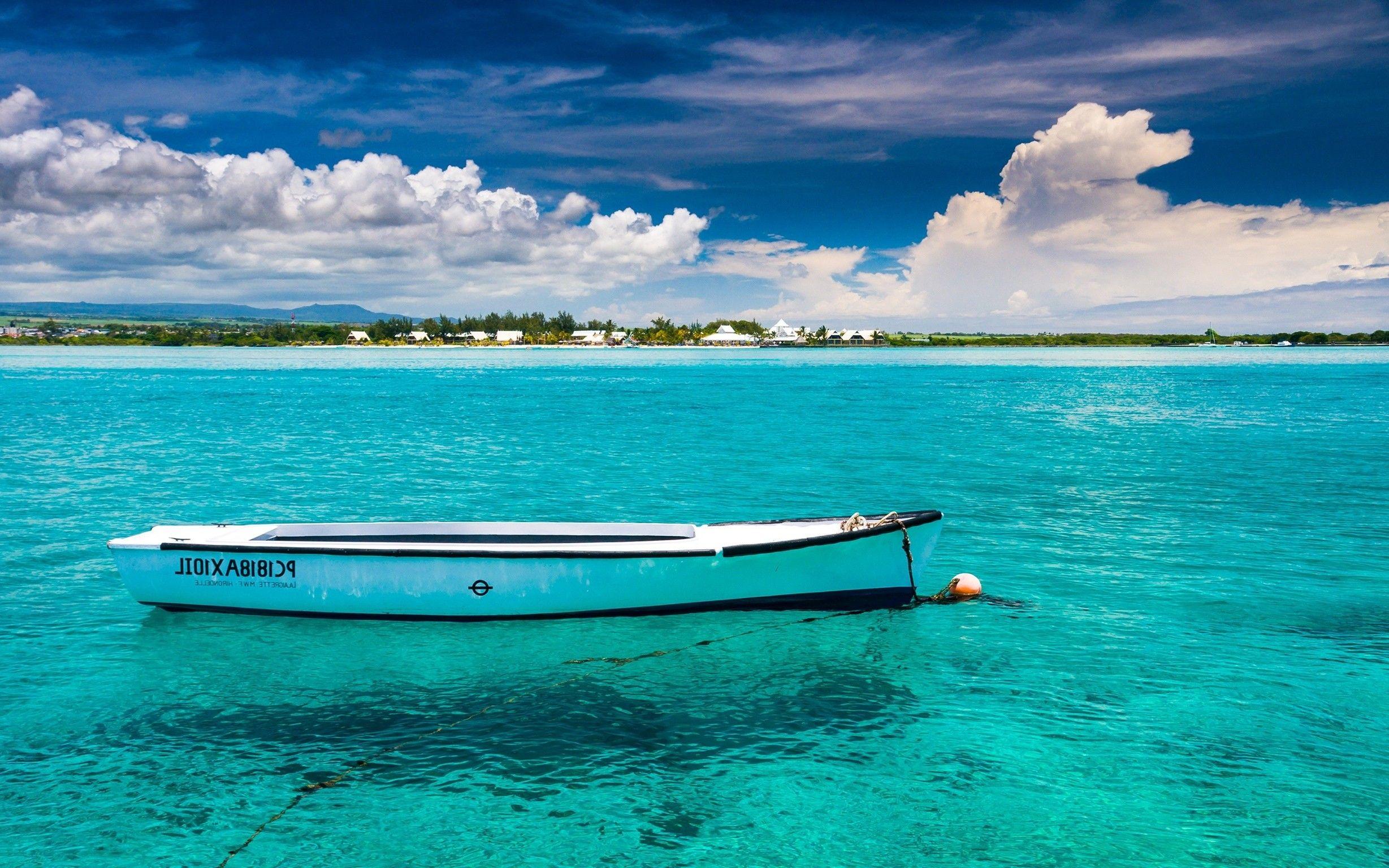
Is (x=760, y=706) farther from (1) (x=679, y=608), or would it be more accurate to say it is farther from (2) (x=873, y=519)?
(2) (x=873, y=519)

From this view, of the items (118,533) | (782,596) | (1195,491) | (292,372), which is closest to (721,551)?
(782,596)

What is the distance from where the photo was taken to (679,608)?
621 inches

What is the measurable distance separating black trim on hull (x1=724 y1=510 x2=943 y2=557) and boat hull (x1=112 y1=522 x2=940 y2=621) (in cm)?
3

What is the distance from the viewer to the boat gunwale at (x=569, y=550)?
14930 millimetres

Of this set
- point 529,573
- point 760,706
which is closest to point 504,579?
point 529,573

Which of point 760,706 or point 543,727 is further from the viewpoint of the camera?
point 760,706

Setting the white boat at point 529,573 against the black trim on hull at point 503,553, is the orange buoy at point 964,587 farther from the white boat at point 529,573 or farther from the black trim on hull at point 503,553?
the black trim on hull at point 503,553

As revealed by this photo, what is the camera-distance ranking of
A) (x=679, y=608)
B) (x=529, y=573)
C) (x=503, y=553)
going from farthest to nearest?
(x=679, y=608) → (x=529, y=573) → (x=503, y=553)

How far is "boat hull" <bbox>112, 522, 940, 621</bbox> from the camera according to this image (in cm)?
1508

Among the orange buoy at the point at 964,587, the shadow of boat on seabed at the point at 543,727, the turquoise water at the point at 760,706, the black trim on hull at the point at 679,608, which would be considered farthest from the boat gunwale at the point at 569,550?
the orange buoy at the point at 964,587

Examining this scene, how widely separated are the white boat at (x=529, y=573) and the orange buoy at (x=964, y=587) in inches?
67.9

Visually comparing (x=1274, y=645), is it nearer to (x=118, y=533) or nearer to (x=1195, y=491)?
(x=1195, y=491)

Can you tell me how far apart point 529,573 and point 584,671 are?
205 cm

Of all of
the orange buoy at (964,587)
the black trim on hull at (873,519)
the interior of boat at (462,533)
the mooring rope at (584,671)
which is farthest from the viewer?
the orange buoy at (964,587)
